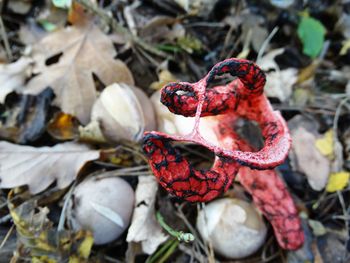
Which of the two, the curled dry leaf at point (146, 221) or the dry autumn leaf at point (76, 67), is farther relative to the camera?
the dry autumn leaf at point (76, 67)

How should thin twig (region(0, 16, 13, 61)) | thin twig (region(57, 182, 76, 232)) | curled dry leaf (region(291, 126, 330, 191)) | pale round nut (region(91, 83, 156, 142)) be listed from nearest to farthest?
thin twig (region(57, 182, 76, 232)), pale round nut (region(91, 83, 156, 142)), curled dry leaf (region(291, 126, 330, 191)), thin twig (region(0, 16, 13, 61))

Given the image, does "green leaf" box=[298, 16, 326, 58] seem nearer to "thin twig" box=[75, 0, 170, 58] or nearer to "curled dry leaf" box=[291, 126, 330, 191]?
"curled dry leaf" box=[291, 126, 330, 191]

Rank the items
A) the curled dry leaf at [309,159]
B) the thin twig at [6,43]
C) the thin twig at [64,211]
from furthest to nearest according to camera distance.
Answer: the thin twig at [6,43], the curled dry leaf at [309,159], the thin twig at [64,211]

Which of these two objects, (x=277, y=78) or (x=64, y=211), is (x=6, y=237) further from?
(x=277, y=78)

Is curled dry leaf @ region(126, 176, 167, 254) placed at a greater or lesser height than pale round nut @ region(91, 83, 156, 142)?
lesser

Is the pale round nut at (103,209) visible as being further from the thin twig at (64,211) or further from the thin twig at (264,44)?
the thin twig at (264,44)

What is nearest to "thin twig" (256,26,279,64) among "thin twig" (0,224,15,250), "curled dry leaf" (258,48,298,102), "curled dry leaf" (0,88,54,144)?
"curled dry leaf" (258,48,298,102)

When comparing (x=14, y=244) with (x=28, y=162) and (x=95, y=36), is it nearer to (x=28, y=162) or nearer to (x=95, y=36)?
(x=28, y=162)

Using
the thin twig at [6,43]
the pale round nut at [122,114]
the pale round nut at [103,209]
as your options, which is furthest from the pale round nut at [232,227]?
the thin twig at [6,43]
